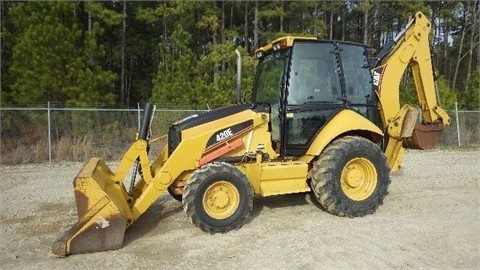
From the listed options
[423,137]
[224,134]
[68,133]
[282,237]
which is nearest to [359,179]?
[423,137]

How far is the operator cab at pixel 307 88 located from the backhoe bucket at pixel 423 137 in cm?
89

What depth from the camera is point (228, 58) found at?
20.1 metres

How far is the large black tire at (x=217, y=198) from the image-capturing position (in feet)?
15.5

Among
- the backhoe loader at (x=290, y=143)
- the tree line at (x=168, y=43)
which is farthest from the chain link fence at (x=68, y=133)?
the backhoe loader at (x=290, y=143)

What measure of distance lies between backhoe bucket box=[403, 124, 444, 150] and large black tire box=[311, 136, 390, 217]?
74 cm

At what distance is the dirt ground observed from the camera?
4078 mm

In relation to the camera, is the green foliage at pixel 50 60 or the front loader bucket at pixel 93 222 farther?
the green foliage at pixel 50 60

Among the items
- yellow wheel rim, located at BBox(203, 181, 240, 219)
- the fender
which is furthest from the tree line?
yellow wheel rim, located at BBox(203, 181, 240, 219)

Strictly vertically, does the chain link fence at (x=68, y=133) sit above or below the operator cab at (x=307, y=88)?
below

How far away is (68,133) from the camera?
12367 millimetres

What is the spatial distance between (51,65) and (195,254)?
1107 centimetres

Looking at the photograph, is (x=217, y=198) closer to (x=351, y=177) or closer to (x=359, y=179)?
(x=351, y=177)

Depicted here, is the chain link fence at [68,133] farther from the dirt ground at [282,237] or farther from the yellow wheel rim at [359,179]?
the yellow wheel rim at [359,179]

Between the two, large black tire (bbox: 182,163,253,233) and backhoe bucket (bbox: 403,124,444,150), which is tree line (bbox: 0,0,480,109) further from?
large black tire (bbox: 182,163,253,233)
